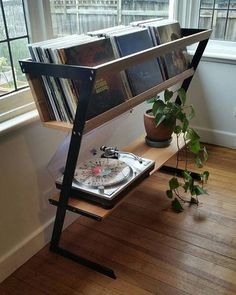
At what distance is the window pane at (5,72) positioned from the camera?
1.47 m

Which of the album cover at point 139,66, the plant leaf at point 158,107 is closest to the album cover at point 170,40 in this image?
the album cover at point 139,66

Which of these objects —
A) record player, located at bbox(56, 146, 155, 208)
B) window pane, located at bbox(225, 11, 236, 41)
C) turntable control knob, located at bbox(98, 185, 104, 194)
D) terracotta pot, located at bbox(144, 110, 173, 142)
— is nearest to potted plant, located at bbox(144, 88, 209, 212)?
terracotta pot, located at bbox(144, 110, 173, 142)

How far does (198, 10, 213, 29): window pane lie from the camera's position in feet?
8.99

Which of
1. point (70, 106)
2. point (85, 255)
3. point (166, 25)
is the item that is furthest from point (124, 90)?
point (85, 255)

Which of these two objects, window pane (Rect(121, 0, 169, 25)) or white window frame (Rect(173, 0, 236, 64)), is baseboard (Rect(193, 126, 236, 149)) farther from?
window pane (Rect(121, 0, 169, 25))

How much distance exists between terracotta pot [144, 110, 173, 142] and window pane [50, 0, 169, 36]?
0.64 metres

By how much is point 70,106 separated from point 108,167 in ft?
1.43

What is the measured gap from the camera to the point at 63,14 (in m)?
1.74

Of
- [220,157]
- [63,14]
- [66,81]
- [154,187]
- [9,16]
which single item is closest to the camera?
[66,81]

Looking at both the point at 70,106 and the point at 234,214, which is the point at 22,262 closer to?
the point at 70,106

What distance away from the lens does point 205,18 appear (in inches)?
109

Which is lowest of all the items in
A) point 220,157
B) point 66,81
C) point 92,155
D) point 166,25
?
point 220,157

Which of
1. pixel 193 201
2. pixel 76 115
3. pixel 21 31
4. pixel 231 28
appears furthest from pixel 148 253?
pixel 231 28

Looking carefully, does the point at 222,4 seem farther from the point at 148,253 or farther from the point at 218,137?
the point at 148,253
